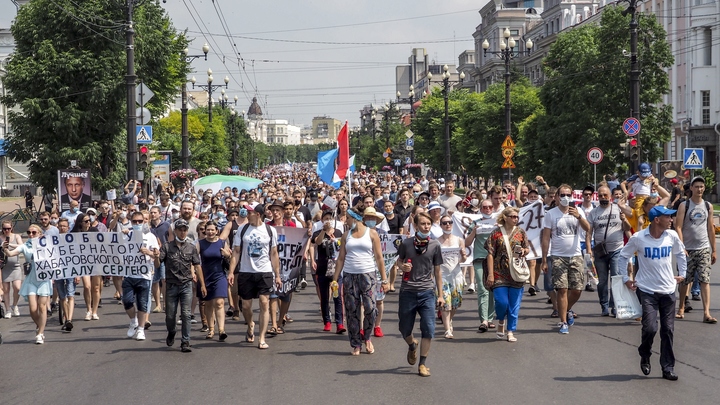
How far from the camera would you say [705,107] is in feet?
180

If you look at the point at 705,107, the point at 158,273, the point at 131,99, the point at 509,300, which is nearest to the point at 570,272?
the point at 509,300

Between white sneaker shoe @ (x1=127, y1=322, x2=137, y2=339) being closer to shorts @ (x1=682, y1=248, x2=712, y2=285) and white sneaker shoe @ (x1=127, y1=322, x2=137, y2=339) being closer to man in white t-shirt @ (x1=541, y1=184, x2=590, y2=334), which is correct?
man in white t-shirt @ (x1=541, y1=184, x2=590, y2=334)

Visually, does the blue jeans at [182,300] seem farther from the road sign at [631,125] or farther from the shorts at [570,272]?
the road sign at [631,125]

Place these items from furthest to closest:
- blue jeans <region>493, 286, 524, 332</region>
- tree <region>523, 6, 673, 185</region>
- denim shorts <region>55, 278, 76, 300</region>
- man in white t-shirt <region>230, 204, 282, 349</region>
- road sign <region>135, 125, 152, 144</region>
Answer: tree <region>523, 6, 673, 185</region>
road sign <region>135, 125, 152, 144</region>
denim shorts <region>55, 278, 76, 300</region>
man in white t-shirt <region>230, 204, 282, 349</region>
blue jeans <region>493, 286, 524, 332</region>

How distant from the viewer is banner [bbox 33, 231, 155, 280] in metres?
12.8

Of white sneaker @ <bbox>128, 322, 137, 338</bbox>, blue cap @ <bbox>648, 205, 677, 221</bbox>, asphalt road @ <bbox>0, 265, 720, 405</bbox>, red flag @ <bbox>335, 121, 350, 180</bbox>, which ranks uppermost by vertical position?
red flag @ <bbox>335, 121, 350, 180</bbox>

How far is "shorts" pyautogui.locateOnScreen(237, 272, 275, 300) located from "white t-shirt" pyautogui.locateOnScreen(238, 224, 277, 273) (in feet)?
0.20

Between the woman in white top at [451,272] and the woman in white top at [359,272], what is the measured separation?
1283 millimetres

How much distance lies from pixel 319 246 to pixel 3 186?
66.6 meters

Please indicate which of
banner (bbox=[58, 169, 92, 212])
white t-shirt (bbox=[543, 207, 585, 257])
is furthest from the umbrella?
white t-shirt (bbox=[543, 207, 585, 257])

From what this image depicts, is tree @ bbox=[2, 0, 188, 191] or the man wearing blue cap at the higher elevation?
tree @ bbox=[2, 0, 188, 191]

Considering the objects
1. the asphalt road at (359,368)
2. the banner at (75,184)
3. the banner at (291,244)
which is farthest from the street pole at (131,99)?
the banner at (291,244)

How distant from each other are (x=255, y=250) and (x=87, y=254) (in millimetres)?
3439

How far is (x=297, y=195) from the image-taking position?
83.8ft
